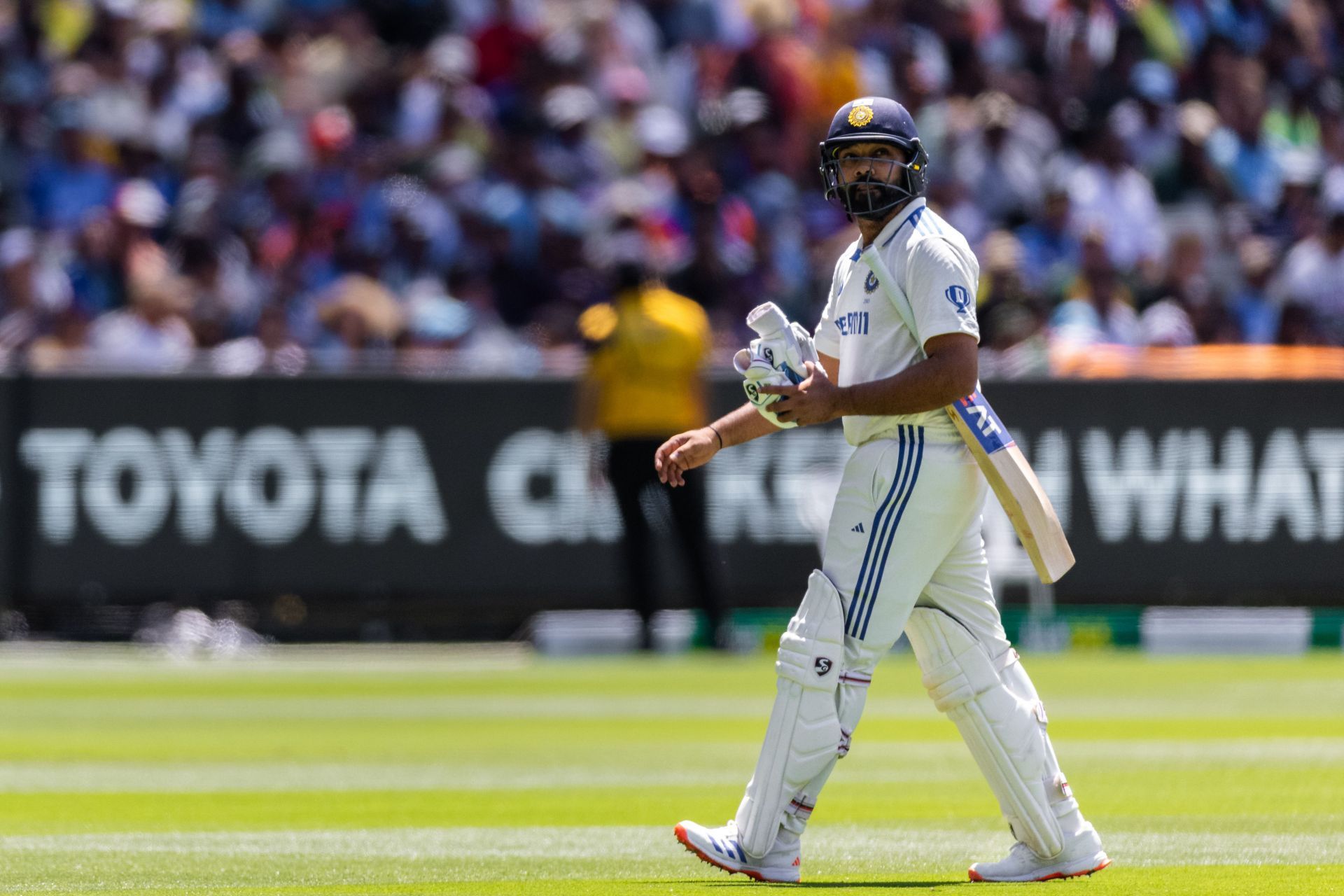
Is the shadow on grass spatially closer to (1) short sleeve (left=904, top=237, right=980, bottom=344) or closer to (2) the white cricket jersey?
(2) the white cricket jersey

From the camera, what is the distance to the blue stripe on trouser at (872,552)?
579cm

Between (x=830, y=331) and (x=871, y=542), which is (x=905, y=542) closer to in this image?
(x=871, y=542)

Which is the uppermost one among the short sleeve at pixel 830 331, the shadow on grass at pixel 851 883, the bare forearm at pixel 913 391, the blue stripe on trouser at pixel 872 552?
the short sleeve at pixel 830 331

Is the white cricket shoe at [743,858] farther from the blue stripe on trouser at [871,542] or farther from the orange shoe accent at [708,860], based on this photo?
the blue stripe on trouser at [871,542]

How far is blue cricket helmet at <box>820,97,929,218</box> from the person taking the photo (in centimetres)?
585

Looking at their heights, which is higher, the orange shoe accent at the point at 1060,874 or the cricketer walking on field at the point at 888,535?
the cricketer walking on field at the point at 888,535

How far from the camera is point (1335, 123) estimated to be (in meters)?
20.2

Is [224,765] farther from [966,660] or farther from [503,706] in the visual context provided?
[966,660]

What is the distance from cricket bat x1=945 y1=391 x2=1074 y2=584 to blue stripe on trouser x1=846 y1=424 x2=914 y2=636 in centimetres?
17

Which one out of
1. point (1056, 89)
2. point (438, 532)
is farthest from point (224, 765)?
point (1056, 89)

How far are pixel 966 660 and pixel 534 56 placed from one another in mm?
14345

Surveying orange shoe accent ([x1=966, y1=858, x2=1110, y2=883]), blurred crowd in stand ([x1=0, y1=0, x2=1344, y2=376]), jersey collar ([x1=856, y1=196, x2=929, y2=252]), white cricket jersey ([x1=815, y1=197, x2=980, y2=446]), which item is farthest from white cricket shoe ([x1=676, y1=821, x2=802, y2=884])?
blurred crowd in stand ([x1=0, y1=0, x2=1344, y2=376])

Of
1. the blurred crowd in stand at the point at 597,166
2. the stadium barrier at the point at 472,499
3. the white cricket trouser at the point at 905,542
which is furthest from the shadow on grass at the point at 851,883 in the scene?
the blurred crowd in stand at the point at 597,166

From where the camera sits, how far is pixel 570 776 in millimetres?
9125
